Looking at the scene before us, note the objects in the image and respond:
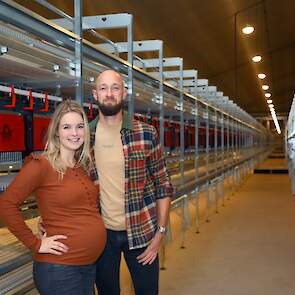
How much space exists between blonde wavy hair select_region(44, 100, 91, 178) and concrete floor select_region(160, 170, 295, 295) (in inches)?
91.2

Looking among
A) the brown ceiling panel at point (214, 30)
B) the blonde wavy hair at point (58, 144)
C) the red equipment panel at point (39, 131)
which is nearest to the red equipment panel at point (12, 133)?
the red equipment panel at point (39, 131)

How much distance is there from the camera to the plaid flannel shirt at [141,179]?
7.43 ft

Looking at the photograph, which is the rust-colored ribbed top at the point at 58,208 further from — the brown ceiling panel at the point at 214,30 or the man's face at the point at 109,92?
the brown ceiling panel at the point at 214,30

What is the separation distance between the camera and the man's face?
2.21 m

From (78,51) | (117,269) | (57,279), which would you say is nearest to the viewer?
(57,279)

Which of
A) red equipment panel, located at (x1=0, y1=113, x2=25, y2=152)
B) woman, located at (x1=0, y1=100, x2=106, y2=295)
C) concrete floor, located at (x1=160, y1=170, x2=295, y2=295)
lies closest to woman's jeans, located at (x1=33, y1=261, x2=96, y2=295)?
woman, located at (x1=0, y1=100, x2=106, y2=295)

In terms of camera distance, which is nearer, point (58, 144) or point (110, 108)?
point (58, 144)

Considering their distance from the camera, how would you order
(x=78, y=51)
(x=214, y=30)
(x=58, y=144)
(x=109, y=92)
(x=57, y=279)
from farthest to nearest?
(x=214, y=30)
(x=78, y=51)
(x=109, y=92)
(x=58, y=144)
(x=57, y=279)

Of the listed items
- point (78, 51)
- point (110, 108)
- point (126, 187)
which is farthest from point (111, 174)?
point (78, 51)

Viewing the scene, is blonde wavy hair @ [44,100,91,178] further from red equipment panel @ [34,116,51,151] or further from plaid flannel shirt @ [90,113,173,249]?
red equipment panel @ [34,116,51,151]

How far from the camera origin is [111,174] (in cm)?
226

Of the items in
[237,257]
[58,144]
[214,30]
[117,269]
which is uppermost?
[214,30]

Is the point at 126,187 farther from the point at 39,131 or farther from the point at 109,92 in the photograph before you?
the point at 39,131

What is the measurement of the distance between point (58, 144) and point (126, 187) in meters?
0.45
